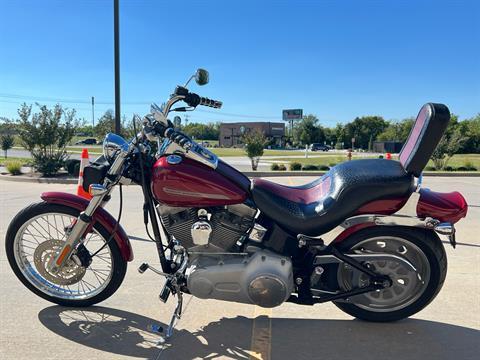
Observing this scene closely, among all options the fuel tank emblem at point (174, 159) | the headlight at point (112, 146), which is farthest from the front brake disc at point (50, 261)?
the fuel tank emblem at point (174, 159)

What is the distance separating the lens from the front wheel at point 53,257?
120 inches

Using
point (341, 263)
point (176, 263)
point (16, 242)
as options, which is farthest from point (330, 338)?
point (16, 242)

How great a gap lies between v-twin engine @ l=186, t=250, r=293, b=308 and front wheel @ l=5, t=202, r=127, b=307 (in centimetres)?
79

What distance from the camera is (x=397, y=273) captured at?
283 centimetres

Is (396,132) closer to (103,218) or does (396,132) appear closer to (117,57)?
(117,57)

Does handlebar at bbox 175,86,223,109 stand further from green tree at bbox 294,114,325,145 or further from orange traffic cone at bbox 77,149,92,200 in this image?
green tree at bbox 294,114,325,145

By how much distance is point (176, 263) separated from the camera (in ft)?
9.18

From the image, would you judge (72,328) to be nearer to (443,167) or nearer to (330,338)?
(330,338)

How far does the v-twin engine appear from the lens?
8.51 feet

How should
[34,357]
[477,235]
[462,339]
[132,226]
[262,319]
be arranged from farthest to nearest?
1. [132,226]
2. [477,235]
3. [262,319]
4. [462,339]
5. [34,357]

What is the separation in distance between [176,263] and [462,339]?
207cm

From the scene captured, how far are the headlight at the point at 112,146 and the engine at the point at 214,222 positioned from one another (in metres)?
0.53

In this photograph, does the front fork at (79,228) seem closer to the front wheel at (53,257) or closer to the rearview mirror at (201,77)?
the front wheel at (53,257)

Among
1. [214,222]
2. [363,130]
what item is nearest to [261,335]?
[214,222]
